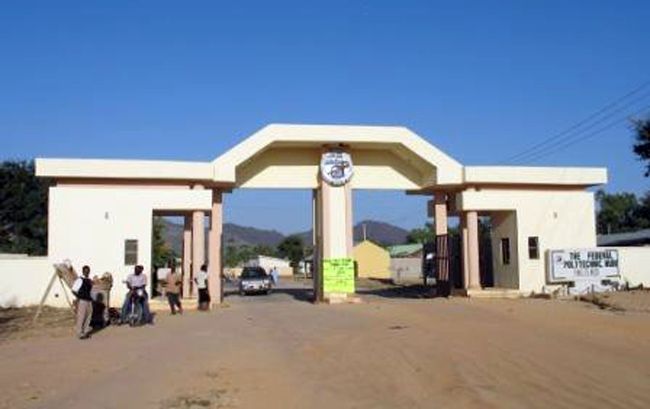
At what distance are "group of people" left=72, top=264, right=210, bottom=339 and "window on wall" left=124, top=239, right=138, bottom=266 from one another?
7.43 feet

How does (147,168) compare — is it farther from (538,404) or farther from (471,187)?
(538,404)

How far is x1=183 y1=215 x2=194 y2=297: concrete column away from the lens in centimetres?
3284

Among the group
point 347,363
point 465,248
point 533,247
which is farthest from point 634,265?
point 347,363

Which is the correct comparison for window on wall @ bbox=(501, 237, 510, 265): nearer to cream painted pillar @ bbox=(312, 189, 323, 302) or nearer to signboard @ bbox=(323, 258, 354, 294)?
signboard @ bbox=(323, 258, 354, 294)

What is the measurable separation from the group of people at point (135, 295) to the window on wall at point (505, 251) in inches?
500

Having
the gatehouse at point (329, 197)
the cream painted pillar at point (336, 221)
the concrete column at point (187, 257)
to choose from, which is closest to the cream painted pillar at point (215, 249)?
the gatehouse at point (329, 197)

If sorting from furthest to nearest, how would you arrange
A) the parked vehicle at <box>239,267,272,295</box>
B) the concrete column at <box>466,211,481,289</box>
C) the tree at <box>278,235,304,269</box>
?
the tree at <box>278,235,304,269</box>
the parked vehicle at <box>239,267,272,295</box>
the concrete column at <box>466,211,481,289</box>

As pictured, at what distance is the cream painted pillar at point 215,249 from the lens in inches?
1270

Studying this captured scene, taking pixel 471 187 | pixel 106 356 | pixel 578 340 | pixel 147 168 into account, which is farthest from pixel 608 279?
pixel 106 356

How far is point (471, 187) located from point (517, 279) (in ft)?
13.8

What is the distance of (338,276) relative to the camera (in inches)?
1284

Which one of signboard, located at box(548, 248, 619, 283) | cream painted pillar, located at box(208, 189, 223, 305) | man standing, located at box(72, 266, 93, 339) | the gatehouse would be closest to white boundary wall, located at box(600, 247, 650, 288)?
signboard, located at box(548, 248, 619, 283)

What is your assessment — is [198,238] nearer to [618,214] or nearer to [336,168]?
[336,168]

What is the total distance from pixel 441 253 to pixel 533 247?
12.3ft
